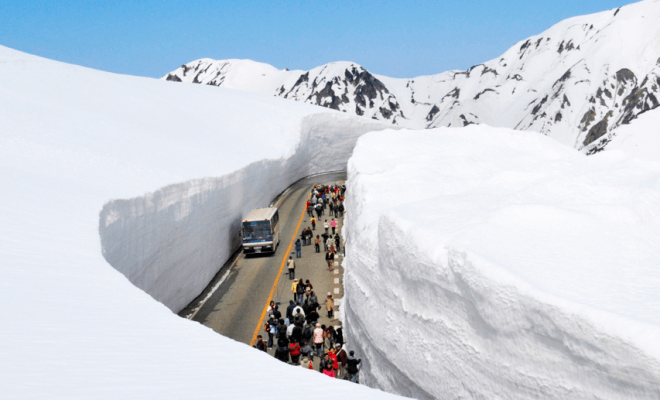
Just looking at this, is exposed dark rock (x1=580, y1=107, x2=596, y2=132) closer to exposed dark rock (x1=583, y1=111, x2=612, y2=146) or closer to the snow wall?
exposed dark rock (x1=583, y1=111, x2=612, y2=146)

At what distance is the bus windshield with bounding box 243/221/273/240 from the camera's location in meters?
32.6

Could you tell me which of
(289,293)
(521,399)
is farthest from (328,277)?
(521,399)

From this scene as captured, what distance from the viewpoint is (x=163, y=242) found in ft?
79.1

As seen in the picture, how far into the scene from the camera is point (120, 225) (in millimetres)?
19641

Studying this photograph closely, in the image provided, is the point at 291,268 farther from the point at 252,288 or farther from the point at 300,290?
the point at 300,290

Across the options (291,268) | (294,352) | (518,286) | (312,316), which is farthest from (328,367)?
(291,268)

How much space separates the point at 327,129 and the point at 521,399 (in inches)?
2354

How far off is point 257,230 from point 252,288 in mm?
5092

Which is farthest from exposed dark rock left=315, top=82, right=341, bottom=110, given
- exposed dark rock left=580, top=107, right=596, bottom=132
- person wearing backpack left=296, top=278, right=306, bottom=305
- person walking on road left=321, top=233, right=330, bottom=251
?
person wearing backpack left=296, top=278, right=306, bottom=305

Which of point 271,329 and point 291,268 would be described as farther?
point 291,268

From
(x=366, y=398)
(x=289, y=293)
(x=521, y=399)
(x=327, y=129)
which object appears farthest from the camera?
(x=327, y=129)

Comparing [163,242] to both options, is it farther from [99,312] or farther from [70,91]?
[70,91]

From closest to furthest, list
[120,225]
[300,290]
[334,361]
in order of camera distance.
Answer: [334,361], [120,225], [300,290]

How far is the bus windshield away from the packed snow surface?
1129cm
